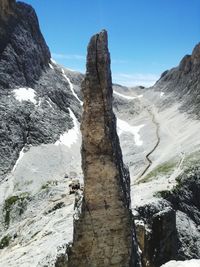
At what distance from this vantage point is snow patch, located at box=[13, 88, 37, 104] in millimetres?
151425

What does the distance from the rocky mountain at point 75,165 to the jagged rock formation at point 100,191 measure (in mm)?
69

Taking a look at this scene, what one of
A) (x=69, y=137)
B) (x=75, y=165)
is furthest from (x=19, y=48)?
(x=75, y=165)

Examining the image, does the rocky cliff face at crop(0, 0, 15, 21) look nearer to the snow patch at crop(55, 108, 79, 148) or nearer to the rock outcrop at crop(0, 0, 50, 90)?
the rock outcrop at crop(0, 0, 50, 90)

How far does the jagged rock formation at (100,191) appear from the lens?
1270 inches

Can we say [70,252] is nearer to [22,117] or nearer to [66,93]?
[22,117]

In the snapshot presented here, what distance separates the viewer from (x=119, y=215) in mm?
32562

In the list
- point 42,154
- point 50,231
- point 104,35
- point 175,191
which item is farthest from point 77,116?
point 104,35

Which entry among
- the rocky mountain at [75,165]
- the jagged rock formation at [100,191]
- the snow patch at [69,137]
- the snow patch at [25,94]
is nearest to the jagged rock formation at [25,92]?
the rocky mountain at [75,165]

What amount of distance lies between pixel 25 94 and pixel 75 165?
3972cm

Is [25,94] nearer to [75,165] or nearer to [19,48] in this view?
[19,48]

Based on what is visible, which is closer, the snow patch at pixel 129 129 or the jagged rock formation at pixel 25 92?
the jagged rock formation at pixel 25 92

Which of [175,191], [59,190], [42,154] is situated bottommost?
[175,191]

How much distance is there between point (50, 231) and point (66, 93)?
12909 cm

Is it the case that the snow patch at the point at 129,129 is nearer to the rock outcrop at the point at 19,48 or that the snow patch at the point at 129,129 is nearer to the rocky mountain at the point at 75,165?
the rocky mountain at the point at 75,165
